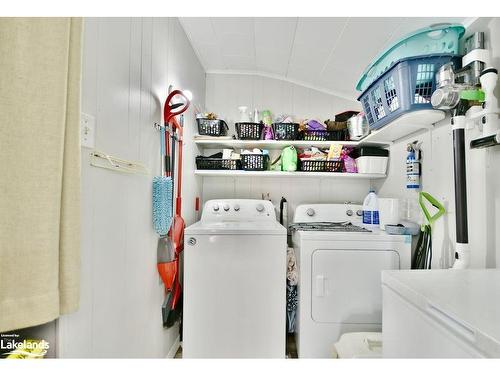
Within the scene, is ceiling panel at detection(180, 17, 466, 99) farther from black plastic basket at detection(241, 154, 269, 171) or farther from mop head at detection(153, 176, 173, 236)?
mop head at detection(153, 176, 173, 236)

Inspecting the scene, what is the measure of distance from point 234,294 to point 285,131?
1.46 m

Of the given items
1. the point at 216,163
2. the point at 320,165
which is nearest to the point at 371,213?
the point at 320,165

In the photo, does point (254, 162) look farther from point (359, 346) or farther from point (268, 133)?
point (359, 346)

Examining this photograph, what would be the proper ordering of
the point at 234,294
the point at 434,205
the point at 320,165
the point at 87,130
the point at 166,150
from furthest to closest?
the point at 320,165, the point at 234,294, the point at 166,150, the point at 434,205, the point at 87,130

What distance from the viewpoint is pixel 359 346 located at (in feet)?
4.46

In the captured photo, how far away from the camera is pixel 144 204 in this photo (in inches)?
53.6

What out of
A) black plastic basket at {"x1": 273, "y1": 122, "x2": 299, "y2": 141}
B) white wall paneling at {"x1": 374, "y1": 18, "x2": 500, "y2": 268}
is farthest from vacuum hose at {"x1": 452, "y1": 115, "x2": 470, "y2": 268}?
black plastic basket at {"x1": 273, "y1": 122, "x2": 299, "y2": 141}

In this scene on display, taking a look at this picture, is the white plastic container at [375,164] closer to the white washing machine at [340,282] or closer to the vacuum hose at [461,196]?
the white washing machine at [340,282]

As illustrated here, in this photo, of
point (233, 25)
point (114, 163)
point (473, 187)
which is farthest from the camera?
point (233, 25)

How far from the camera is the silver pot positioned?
2.04m

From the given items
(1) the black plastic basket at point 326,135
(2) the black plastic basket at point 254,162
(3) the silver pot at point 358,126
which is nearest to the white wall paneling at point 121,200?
(2) the black plastic basket at point 254,162
